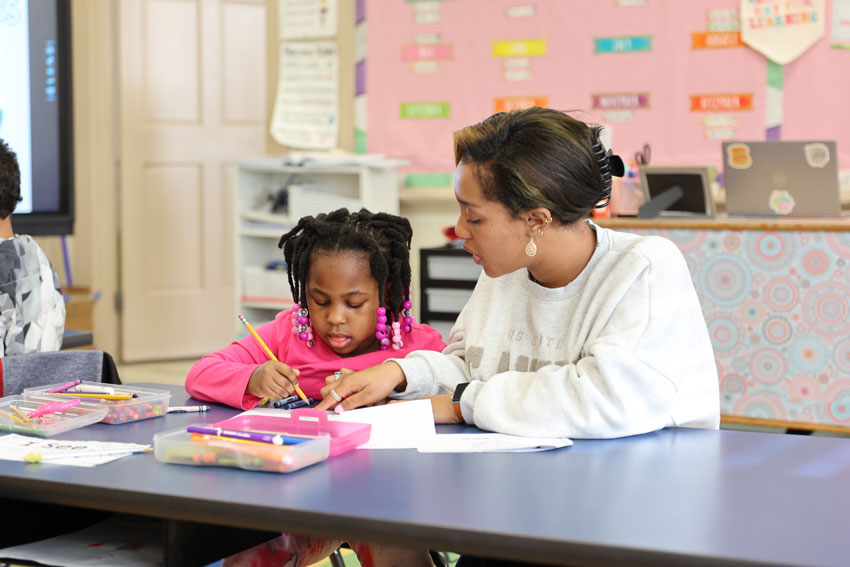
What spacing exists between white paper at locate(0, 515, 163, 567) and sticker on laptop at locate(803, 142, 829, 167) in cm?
239

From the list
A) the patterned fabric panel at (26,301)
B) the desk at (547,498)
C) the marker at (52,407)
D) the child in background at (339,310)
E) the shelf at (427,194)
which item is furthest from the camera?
the shelf at (427,194)

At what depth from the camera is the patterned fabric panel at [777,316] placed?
2973mm

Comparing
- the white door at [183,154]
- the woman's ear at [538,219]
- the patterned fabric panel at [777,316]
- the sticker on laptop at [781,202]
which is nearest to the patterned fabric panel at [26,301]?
the woman's ear at [538,219]

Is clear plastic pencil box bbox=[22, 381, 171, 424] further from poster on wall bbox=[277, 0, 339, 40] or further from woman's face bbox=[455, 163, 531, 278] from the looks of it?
poster on wall bbox=[277, 0, 339, 40]

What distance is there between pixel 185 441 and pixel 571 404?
1.56 feet

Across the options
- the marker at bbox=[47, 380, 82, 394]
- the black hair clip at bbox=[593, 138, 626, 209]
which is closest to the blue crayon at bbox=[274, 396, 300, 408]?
the marker at bbox=[47, 380, 82, 394]

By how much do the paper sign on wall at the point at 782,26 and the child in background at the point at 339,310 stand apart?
2257 mm

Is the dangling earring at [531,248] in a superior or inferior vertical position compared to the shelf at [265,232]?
superior

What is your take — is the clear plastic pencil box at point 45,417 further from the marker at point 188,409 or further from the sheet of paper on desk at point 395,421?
the sheet of paper on desk at point 395,421

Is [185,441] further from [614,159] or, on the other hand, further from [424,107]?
[424,107]

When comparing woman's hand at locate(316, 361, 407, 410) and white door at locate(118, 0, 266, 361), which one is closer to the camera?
woman's hand at locate(316, 361, 407, 410)

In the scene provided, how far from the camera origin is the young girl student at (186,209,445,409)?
166 centimetres

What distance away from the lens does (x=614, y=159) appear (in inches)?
57.0

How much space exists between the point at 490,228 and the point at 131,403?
0.56 metres
